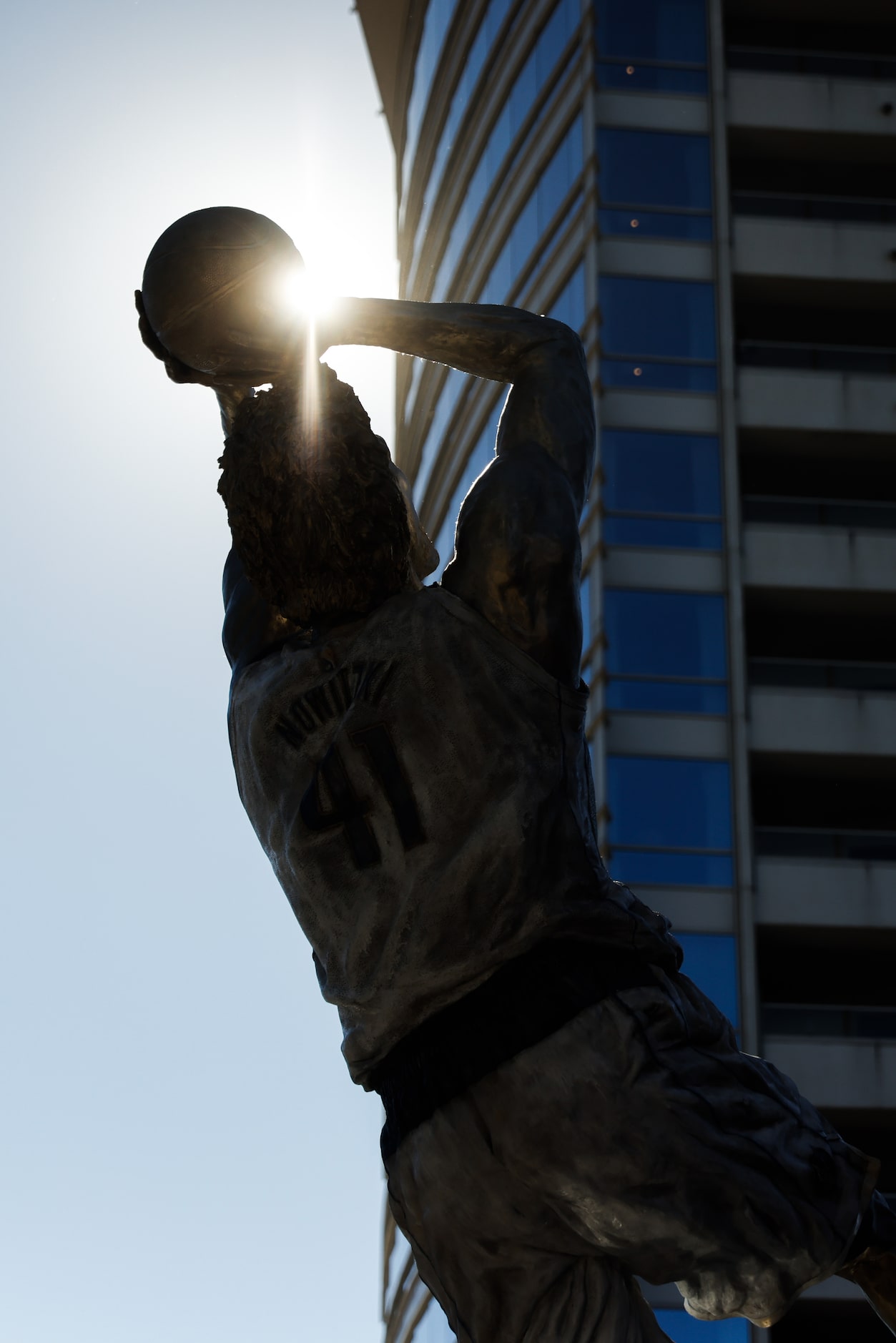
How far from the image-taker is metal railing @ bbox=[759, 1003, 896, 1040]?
23.4 m

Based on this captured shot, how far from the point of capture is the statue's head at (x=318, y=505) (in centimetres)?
279

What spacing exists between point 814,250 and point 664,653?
7.49 metres

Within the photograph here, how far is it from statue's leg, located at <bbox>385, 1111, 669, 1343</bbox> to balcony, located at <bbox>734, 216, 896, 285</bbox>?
2614cm

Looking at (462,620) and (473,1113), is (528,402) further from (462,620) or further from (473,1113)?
(473,1113)

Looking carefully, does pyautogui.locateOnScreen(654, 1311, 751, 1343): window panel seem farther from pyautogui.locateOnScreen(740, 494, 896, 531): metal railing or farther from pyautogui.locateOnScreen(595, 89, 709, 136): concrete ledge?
pyautogui.locateOnScreen(595, 89, 709, 136): concrete ledge

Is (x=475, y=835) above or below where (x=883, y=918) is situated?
above

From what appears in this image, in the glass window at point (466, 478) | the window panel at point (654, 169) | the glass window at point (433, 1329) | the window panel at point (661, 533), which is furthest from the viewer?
the glass window at point (466, 478)

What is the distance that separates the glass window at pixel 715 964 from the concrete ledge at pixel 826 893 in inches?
38.8

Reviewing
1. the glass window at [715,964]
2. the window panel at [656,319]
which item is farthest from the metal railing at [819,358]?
the glass window at [715,964]

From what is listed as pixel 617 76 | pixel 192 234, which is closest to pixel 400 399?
pixel 617 76

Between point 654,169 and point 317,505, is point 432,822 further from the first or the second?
point 654,169

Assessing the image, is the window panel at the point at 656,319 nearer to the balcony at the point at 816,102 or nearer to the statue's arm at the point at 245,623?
the balcony at the point at 816,102

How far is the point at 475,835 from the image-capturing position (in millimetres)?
2596

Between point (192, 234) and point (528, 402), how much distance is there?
2.02 feet
